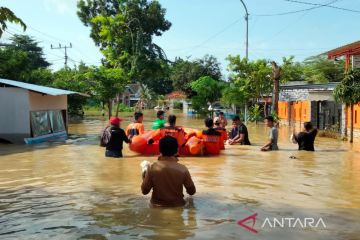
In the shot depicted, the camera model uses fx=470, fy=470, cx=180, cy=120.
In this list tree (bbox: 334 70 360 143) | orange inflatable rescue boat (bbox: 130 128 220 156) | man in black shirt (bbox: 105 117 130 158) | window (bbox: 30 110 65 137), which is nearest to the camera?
man in black shirt (bbox: 105 117 130 158)

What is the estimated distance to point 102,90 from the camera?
36.3 metres

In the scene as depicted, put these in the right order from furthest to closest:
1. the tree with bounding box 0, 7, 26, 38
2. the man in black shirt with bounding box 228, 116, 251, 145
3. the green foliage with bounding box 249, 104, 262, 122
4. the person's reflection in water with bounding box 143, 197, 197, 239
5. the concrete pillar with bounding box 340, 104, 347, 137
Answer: the green foliage with bounding box 249, 104, 262, 122
the concrete pillar with bounding box 340, 104, 347, 137
the man in black shirt with bounding box 228, 116, 251, 145
the person's reflection in water with bounding box 143, 197, 197, 239
the tree with bounding box 0, 7, 26, 38

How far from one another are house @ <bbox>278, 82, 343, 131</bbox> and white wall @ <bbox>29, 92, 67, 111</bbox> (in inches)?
577

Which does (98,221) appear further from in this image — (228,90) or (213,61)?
(213,61)

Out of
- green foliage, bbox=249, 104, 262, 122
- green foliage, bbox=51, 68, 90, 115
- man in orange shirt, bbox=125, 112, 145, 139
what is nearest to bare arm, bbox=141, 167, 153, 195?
man in orange shirt, bbox=125, 112, 145, 139

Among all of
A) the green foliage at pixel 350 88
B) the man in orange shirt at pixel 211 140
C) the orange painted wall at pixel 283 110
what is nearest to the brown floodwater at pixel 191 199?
the man in orange shirt at pixel 211 140

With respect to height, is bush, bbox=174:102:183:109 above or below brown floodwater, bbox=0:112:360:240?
above

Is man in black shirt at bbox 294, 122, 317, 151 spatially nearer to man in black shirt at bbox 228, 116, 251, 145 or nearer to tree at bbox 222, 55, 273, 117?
man in black shirt at bbox 228, 116, 251, 145

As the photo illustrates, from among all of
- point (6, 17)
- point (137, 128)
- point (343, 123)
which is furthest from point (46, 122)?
point (6, 17)

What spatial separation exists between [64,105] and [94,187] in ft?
57.6

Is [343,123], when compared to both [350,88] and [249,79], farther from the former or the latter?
[249,79]

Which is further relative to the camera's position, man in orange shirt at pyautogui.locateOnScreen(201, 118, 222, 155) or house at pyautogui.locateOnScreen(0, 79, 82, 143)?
house at pyautogui.locateOnScreen(0, 79, 82, 143)

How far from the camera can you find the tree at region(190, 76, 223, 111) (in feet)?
155

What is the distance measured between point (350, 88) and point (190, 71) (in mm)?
47566
